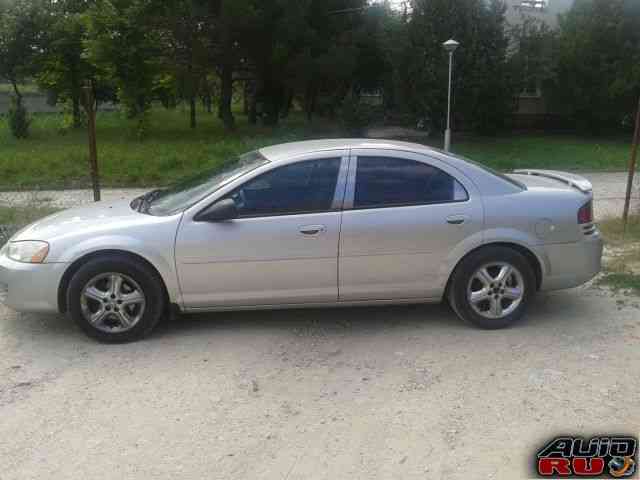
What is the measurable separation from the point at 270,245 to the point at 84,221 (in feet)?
4.96

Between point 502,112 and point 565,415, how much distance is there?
62.3ft

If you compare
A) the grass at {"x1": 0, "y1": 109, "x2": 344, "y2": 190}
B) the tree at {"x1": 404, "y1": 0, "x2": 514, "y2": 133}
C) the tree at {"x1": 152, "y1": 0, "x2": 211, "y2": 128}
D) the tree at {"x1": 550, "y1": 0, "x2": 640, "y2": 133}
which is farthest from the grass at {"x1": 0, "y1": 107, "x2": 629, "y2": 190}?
the tree at {"x1": 152, "y1": 0, "x2": 211, "y2": 128}

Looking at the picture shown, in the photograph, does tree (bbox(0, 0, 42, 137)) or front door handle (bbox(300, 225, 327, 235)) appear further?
tree (bbox(0, 0, 42, 137))

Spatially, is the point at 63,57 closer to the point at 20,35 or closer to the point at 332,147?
the point at 20,35

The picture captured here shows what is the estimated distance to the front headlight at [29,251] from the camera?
16.0 feet

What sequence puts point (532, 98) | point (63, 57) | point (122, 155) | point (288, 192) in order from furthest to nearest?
1. point (532, 98)
2. point (63, 57)
3. point (122, 155)
4. point (288, 192)

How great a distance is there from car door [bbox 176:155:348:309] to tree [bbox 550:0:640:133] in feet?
72.3

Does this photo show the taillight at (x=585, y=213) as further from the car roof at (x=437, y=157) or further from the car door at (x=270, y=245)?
the car door at (x=270, y=245)

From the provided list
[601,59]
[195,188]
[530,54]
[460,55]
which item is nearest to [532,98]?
[601,59]

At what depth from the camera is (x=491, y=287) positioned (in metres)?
5.19

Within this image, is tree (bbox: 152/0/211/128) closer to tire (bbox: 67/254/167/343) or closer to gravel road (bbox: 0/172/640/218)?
gravel road (bbox: 0/172/640/218)

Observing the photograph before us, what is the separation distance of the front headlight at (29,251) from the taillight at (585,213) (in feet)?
13.6

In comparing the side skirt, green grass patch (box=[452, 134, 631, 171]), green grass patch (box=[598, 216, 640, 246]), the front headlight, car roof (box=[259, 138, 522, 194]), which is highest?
car roof (box=[259, 138, 522, 194])

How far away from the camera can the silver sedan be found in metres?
4.89
